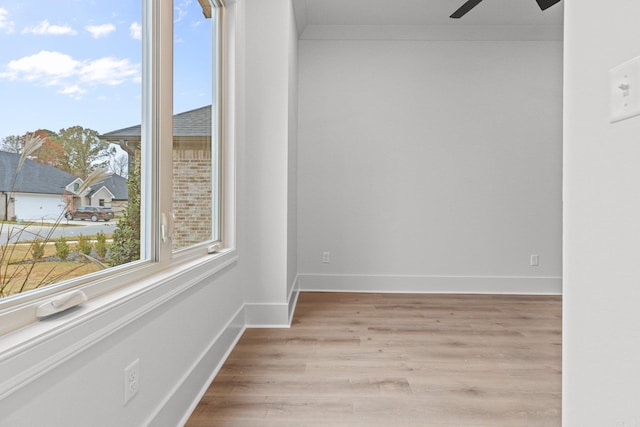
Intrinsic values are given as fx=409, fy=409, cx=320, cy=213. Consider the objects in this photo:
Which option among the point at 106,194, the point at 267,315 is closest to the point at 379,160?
the point at 267,315

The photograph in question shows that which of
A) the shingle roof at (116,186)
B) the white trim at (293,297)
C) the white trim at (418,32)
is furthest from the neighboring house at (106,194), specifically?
the white trim at (418,32)

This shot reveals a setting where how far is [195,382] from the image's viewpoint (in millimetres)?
1861

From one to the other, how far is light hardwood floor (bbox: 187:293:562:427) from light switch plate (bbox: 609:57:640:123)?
1413 mm

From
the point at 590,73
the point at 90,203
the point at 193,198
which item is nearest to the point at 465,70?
the point at 193,198

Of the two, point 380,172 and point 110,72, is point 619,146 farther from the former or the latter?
point 380,172

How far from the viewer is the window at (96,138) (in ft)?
3.04

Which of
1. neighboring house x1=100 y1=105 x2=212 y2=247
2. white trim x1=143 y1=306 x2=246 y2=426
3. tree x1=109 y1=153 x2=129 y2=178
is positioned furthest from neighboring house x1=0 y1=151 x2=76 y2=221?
white trim x1=143 y1=306 x2=246 y2=426

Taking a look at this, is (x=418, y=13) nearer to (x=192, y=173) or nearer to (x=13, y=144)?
(x=192, y=173)

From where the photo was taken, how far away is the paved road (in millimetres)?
912

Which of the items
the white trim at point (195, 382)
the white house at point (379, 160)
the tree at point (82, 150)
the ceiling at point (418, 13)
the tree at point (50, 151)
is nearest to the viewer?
the tree at point (50, 151)

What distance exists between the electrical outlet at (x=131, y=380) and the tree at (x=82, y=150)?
600 mm

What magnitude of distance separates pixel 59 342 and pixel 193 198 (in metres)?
1.32

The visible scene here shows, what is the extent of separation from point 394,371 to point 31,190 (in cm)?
192

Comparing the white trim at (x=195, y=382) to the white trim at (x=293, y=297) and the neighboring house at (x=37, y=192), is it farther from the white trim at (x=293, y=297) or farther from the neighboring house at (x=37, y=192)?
the neighboring house at (x=37, y=192)
